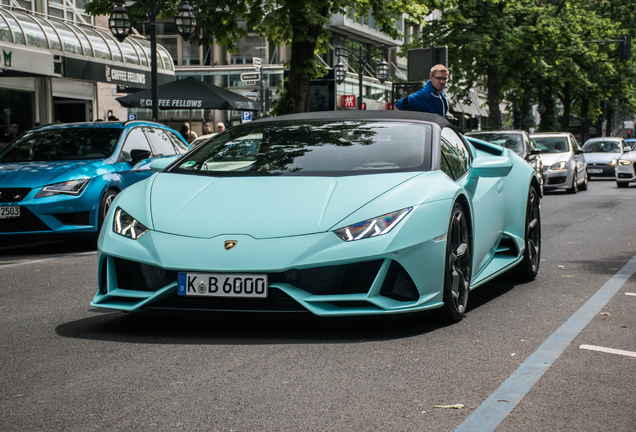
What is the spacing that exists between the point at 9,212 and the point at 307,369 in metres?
6.33

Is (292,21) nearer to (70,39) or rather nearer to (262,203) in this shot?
(70,39)

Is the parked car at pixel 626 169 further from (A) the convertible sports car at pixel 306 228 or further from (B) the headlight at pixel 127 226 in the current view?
(B) the headlight at pixel 127 226

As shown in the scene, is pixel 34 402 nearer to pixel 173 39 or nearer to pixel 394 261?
pixel 394 261

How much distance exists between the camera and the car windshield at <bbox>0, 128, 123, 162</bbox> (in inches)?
428

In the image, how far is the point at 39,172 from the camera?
395 inches

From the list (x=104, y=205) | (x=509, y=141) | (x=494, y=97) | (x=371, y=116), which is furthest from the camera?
(x=494, y=97)

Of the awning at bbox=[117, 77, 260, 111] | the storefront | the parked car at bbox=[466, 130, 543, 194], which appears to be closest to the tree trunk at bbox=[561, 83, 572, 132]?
the storefront

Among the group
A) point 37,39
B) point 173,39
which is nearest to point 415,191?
point 37,39

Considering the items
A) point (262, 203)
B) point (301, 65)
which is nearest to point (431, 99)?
point (262, 203)

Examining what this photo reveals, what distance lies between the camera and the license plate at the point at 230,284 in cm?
470

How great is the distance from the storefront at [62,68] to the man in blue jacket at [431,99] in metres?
11.9

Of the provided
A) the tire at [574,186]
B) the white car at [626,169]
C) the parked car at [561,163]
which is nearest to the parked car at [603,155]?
the white car at [626,169]

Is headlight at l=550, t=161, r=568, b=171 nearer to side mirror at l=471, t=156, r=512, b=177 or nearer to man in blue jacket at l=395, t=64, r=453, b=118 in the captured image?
man in blue jacket at l=395, t=64, r=453, b=118

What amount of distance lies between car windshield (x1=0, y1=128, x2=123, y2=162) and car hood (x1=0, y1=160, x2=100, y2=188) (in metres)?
0.36
